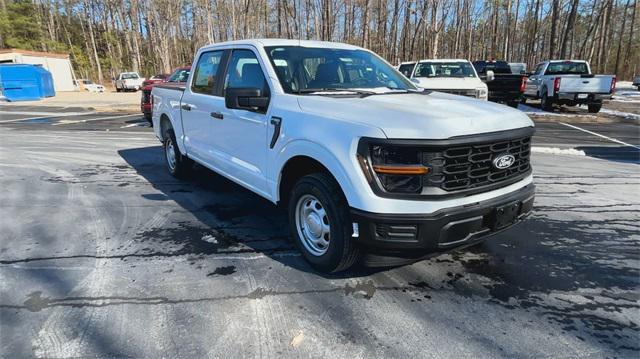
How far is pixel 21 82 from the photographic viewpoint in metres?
27.4

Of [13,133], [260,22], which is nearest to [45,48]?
[260,22]

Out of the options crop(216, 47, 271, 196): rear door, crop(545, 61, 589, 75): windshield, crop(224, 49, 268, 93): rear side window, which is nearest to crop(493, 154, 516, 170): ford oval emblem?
crop(216, 47, 271, 196): rear door

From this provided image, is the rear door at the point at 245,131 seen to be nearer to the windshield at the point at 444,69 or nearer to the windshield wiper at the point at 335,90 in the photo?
the windshield wiper at the point at 335,90

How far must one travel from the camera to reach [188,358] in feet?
8.02

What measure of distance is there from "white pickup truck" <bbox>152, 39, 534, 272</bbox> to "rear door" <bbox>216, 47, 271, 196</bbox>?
0.06ft

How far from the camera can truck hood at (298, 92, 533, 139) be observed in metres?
2.70

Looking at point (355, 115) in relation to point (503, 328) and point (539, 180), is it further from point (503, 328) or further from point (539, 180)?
point (539, 180)

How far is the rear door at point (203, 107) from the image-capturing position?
4.70 m

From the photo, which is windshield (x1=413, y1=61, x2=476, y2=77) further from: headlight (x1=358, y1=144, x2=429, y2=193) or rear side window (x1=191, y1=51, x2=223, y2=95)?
headlight (x1=358, y1=144, x2=429, y2=193)

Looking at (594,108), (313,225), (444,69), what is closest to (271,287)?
(313,225)

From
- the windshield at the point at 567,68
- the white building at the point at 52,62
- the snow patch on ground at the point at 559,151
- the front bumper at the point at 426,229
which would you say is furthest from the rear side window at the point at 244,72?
the white building at the point at 52,62

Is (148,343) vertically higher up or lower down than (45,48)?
lower down

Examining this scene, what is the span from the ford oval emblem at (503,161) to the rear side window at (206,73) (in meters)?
3.13

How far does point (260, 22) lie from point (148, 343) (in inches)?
2120
